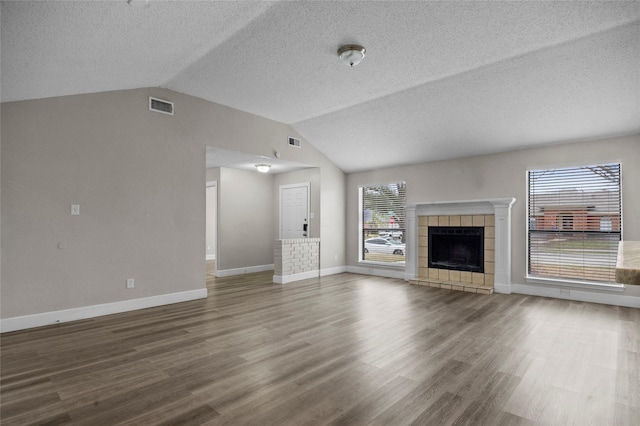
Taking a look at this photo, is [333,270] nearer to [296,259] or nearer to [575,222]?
[296,259]

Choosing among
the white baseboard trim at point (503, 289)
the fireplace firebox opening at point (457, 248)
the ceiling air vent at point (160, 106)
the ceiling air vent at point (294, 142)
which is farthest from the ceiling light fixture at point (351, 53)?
the white baseboard trim at point (503, 289)

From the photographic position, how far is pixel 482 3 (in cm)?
294

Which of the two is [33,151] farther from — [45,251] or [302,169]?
[302,169]

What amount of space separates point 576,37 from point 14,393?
5.81 metres

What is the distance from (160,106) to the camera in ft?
15.9

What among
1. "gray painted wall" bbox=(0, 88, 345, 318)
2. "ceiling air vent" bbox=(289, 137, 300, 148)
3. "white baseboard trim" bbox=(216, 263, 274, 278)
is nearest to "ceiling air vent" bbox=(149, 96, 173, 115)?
"gray painted wall" bbox=(0, 88, 345, 318)

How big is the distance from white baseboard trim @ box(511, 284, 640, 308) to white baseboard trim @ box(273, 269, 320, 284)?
149 inches

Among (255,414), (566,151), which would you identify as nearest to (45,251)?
(255,414)

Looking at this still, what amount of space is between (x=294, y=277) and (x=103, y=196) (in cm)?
374

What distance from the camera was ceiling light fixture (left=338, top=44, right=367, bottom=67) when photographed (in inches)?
145

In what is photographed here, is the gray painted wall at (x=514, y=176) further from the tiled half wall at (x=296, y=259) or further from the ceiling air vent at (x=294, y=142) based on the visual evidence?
the tiled half wall at (x=296, y=259)

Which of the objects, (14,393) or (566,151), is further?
(566,151)

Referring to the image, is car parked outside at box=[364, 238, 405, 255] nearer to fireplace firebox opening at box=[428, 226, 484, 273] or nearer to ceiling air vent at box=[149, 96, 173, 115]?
fireplace firebox opening at box=[428, 226, 484, 273]

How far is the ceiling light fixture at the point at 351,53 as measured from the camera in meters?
3.69
